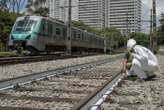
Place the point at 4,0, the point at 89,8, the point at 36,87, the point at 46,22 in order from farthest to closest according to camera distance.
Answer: the point at 89,8 → the point at 4,0 → the point at 46,22 → the point at 36,87

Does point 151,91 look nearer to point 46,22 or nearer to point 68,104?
point 68,104

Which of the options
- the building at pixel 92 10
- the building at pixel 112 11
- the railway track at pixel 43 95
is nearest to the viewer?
the railway track at pixel 43 95

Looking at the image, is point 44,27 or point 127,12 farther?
point 127,12

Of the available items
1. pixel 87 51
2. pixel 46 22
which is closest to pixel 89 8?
pixel 87 51

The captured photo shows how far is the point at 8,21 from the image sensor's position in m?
68.9

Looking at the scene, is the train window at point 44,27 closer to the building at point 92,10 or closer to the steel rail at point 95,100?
the steel rail at point 95,100

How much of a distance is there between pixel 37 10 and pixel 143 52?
7251 cm

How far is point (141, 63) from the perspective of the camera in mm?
13062

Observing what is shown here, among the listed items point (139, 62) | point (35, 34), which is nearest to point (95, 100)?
point (139, 62)

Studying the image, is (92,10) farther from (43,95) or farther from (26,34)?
(43,95)

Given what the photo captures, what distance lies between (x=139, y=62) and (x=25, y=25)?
18.1m

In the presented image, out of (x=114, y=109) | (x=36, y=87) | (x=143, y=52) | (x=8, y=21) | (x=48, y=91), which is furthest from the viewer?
(x=8, y=21)

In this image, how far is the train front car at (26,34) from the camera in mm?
28734

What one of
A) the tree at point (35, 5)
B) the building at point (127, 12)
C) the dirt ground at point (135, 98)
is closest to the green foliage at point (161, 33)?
the building at point (127, 12)
